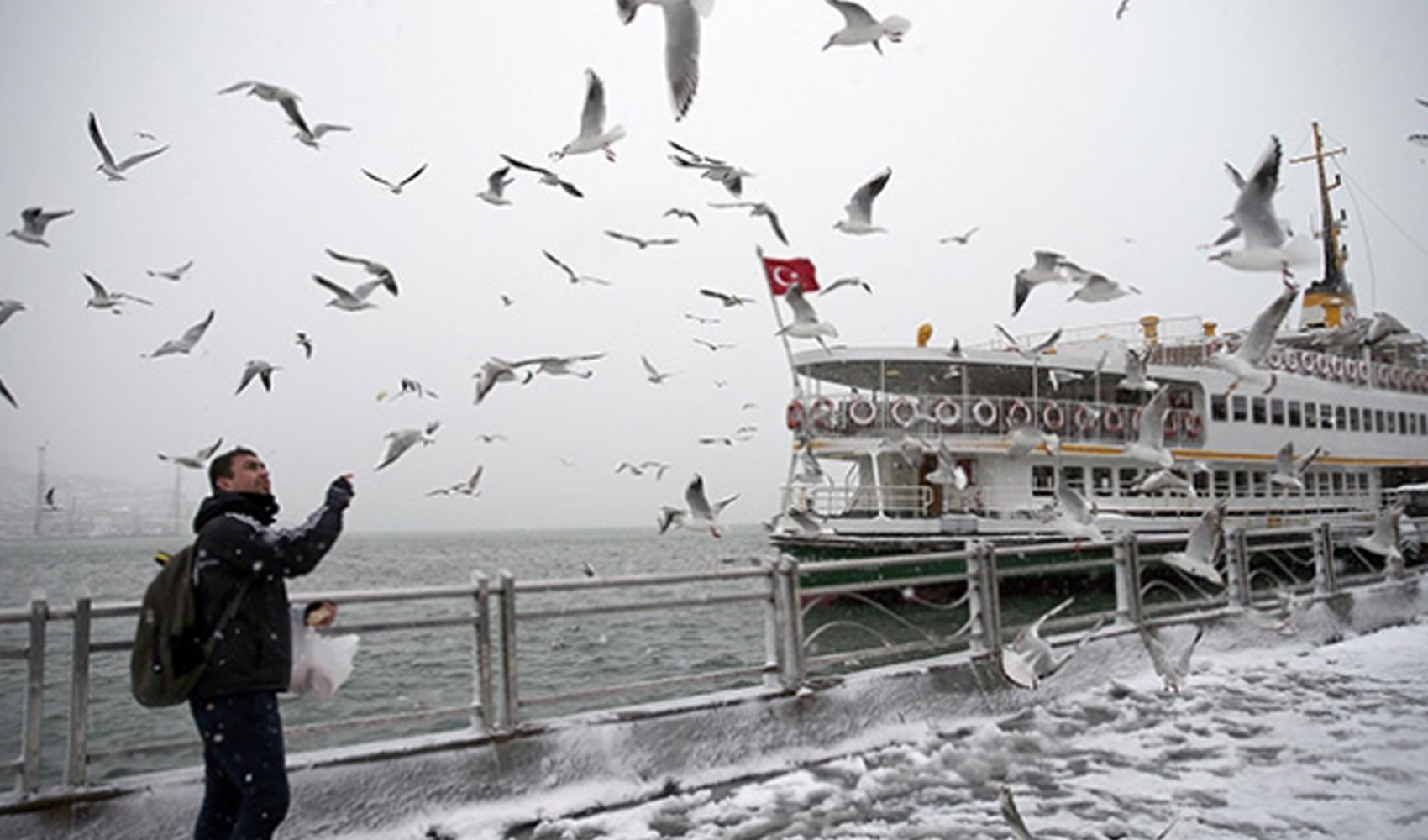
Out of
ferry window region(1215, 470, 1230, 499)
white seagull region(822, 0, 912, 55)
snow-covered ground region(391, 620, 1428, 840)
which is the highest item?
white seagull region(822, 0, 912, 55)

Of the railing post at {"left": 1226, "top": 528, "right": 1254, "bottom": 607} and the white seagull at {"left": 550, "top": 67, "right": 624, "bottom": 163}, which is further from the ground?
the white seagull at {"left": 550, "top": 67, "right": 624, "bottom": 163}

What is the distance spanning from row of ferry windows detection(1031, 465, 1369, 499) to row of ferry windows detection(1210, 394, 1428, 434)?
5.22ft

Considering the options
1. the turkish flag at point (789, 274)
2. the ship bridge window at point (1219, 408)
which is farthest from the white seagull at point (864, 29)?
the ship bridge window at point (1219, 408)

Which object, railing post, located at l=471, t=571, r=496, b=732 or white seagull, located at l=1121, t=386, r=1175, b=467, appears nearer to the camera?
railing post, located at l=471, t=571, r=496, b=732

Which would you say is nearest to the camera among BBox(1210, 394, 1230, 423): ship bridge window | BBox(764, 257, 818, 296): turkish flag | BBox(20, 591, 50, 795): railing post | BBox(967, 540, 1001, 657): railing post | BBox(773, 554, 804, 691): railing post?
BBox(20, 591, 50, 795): railing post

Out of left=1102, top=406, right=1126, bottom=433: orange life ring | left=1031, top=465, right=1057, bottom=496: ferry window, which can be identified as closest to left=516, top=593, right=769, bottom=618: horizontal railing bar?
left=1031, top=465, right=1057, bottom=496: ferry window

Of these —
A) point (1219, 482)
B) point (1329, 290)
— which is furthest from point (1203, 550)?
point (1329, 290)

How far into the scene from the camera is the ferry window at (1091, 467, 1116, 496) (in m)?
24.9

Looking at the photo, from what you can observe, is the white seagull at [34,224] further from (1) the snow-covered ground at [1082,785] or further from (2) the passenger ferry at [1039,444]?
(2) the passenger ferry at [1039,444]

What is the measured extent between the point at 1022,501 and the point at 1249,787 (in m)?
18.1

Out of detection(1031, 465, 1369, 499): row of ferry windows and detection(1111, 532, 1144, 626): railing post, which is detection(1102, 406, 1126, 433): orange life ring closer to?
detection(1031, 465, 1369, 499): row of ferry windows

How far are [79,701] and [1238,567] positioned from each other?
38.0 ft

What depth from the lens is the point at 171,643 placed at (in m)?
3.55

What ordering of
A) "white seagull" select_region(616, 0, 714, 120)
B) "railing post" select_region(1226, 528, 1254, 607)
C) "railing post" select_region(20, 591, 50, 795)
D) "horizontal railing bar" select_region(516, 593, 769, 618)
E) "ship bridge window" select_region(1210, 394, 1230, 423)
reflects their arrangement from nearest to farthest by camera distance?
"railing post" select_region(20, 591, 50, 795) → "white seagull" select_region(616, 0, 714, 120) → "horizontal railing bar" select_region(516, 593, 769, 618) → "railing post" select_region(1226, 528, 1254, 607) → "ship bridge window" select_region(1210, 394, 1230, 423)
